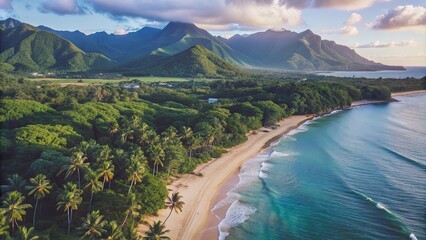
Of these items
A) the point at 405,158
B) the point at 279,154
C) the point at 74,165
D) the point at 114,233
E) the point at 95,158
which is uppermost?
the point at 74,165

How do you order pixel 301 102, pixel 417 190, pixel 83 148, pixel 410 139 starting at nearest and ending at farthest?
pixel 83 148 < pixel 417 190 < pixel 410 139 < pixel 301 102

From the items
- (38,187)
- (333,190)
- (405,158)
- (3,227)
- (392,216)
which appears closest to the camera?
(3,227)

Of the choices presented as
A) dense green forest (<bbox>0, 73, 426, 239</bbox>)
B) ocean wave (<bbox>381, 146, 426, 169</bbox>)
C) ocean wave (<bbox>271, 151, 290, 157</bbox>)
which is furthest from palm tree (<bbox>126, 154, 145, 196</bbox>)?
ocean wave (<bbox>381, 146, 426, 169</bbox>)

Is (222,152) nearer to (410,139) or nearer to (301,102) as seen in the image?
(410,139)

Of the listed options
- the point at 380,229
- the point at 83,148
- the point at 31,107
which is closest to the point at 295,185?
the point at 380,229

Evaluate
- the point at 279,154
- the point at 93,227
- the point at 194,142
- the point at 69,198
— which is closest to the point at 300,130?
the point at 279,154

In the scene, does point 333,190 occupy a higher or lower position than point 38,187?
lower

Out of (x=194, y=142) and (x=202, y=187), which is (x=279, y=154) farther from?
(x=202, y=187)

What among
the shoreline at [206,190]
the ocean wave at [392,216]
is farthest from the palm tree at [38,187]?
the ocean wave at [392,216]
